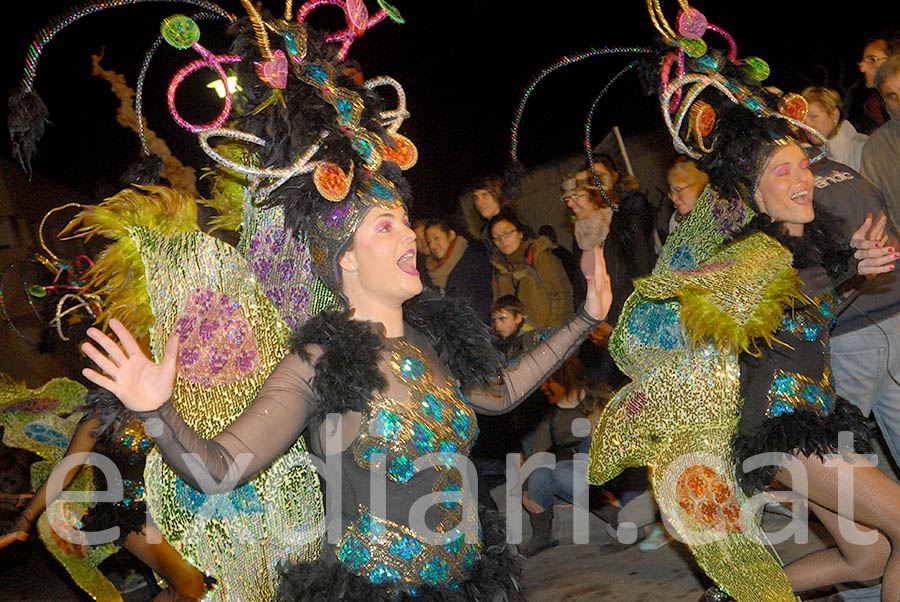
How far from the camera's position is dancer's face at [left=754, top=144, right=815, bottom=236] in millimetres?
2938

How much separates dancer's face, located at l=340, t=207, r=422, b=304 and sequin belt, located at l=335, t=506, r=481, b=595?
2.03 ft

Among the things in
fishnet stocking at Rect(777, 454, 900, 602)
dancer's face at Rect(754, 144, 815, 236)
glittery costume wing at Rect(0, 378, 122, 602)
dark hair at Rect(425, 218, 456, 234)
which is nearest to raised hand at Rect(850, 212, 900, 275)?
dancer's face at Rect(754, 144, 815, 236)

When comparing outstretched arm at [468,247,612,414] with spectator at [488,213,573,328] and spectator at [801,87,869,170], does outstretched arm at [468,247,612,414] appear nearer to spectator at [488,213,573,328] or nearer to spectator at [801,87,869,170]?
spectator at [801,87,869,170]

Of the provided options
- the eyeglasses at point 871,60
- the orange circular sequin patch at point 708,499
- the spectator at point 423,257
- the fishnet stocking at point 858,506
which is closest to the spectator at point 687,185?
the eyeglasses at point 871,60

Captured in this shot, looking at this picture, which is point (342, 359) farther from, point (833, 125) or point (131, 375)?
point (833, 125)

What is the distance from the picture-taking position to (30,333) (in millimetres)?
9992

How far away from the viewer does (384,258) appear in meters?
2.43

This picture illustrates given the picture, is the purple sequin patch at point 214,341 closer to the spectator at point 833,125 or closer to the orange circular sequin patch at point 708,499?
the orange circular sequin patch at point 708,499

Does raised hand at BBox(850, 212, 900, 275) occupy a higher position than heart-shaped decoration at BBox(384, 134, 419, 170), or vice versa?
heart-shaped decoration at BBox(384, 134, 419, 170)

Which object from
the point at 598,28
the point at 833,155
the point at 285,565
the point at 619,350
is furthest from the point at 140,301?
the point at 598,28

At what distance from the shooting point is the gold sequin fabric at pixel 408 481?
2.30m

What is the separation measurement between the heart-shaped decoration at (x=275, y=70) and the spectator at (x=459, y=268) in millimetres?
3053

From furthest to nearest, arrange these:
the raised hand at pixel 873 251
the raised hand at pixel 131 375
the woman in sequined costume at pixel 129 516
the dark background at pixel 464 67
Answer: the dark background at pixel 464 67
the woman in sequined costume at pixel 129 516
the raised hand at pixel 873 251
the raised hand at pixel 131 375

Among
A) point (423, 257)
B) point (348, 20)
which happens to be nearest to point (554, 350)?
point (348, 20)
